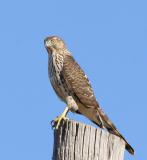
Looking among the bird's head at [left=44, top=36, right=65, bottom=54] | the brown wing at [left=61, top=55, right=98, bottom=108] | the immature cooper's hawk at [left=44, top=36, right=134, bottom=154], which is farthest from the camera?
the bird's head at [left=44, top=36, right=65, bottom=54]

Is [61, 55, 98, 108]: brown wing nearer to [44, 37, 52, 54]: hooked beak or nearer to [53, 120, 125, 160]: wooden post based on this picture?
[44, 37, 52, 54]: hooked beak

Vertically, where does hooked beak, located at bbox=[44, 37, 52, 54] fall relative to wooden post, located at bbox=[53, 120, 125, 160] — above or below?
above

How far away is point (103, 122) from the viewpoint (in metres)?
6.56

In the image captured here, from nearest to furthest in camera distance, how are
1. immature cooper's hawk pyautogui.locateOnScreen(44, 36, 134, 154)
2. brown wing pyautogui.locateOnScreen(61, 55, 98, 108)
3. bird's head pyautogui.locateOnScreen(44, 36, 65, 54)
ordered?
1. immature cooper's hawk pyautogui.locateOnScreen(44, 36, 134, 154)
2. brown wing pyautogui.locateOnScreen(61, 55, 98, 108)
3. bird's head pyautogui.locateOnScreen(44, 36, 65, 54)

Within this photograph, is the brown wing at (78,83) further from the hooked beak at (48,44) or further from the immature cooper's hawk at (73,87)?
the hooked beak at (48,44)

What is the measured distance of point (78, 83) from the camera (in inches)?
283

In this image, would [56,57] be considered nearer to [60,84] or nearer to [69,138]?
[60,84]

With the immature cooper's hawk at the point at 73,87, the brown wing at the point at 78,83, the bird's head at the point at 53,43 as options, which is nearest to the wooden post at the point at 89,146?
the immature cooper's hawk at the point at 73,87

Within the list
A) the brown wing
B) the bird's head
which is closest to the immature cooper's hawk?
the brown wing

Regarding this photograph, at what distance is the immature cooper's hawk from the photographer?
22.3 feet

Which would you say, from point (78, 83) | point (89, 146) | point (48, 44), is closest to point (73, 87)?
point (78, 83)

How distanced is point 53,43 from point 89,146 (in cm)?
417

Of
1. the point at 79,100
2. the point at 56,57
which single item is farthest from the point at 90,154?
the point at 56,57

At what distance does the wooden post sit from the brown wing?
9.74 feet
